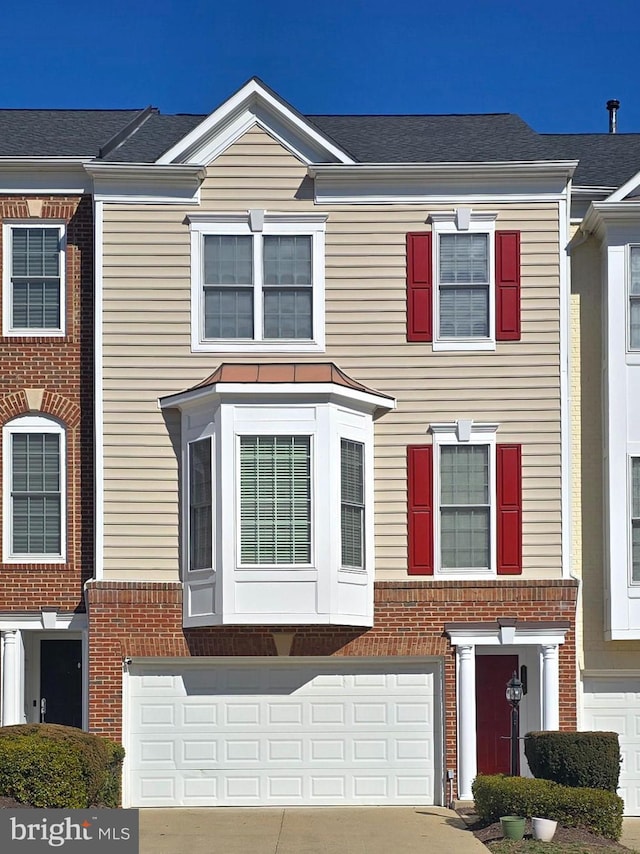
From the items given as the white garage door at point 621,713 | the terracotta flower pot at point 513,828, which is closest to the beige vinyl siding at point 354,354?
the white garage door at point 621,713

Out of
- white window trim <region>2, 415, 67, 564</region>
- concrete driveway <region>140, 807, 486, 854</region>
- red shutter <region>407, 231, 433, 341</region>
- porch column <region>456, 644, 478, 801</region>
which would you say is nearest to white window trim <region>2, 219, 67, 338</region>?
white window trim <region>2, 415, 67, 564</region>

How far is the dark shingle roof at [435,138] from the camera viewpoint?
22016mm

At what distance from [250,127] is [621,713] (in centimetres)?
1053

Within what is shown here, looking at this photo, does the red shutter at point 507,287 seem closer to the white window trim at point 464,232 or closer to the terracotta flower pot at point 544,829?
the white window trim at point 464,232

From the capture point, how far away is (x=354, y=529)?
20859 mm

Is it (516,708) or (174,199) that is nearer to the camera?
(516,708)

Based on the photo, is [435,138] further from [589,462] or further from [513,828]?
[513,828]

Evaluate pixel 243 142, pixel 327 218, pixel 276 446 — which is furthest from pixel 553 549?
pixel 243 142

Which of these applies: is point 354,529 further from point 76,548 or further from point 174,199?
point 174,199

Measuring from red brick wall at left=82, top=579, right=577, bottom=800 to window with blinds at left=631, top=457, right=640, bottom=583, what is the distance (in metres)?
1.04

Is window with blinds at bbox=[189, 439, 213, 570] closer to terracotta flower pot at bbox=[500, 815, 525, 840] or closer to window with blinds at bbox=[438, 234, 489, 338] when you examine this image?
window with blinds at bbox=[438, 234, 489, 338]

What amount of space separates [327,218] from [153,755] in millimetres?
8464

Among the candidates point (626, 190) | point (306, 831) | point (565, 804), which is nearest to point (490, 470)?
point (626, 190)

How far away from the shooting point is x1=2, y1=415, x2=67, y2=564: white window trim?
21438mm
